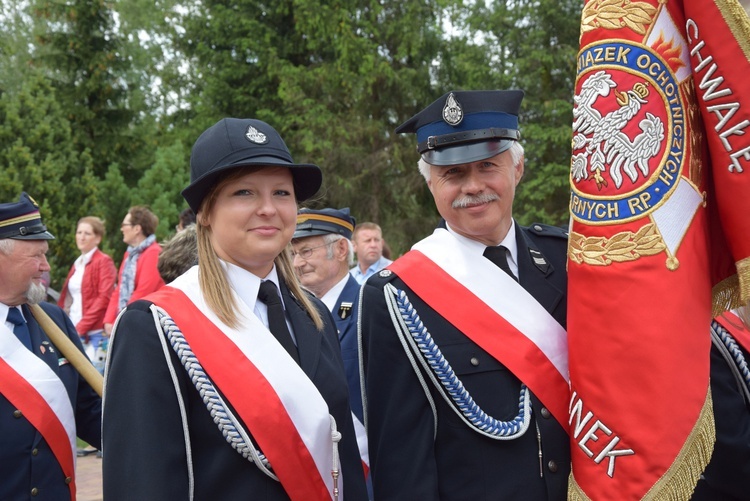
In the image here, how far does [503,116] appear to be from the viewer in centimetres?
285

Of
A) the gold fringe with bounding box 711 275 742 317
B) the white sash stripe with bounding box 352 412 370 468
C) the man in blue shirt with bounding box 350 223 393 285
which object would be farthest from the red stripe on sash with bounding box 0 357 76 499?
the man in blue shirt with bounding box 350 223 393 285

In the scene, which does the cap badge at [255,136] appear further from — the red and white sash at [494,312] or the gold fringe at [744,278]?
the gold fringe at [744,278]

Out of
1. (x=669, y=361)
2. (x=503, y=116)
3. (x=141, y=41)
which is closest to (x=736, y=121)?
(x=669, y=361)

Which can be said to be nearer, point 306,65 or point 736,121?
point 736,121

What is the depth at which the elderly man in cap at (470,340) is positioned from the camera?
2553 millimetres

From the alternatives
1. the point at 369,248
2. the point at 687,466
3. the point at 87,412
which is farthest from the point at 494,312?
the point at 369,248

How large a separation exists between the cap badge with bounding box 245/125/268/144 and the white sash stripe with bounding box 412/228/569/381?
2.30 feet

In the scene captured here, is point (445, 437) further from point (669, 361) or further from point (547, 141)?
point (547, 141)

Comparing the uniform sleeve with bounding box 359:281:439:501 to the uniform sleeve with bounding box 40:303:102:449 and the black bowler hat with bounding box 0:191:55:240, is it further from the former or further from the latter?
the black bowler hat with bounding box 0:191:55:240

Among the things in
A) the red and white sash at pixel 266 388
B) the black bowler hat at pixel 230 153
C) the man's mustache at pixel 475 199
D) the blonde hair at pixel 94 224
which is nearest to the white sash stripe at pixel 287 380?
the red and white sash at pixel 266 388

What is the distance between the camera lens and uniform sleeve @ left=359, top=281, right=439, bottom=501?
98.7 inches

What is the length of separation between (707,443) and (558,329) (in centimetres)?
61

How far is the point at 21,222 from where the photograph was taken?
3949mm

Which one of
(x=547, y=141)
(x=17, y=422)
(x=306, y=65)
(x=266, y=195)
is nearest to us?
(x=266, y=195)
